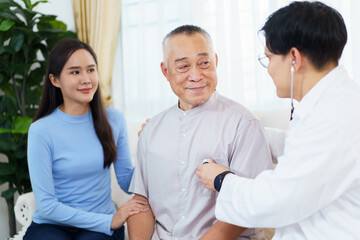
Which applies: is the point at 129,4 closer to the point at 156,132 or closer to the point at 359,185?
the point at 156,132

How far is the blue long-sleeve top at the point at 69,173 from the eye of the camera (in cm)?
171

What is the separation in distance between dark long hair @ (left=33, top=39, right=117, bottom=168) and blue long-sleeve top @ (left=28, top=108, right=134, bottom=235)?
0.11ft

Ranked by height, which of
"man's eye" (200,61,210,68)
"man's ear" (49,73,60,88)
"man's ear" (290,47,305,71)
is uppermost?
"man's ear" (290,47,305,71)

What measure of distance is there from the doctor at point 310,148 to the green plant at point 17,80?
2152 millimetres

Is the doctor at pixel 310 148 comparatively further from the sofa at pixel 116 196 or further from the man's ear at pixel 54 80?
the man's ear at pixel 54 80

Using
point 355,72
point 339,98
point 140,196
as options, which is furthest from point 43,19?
point 339,98

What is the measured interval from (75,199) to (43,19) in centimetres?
189

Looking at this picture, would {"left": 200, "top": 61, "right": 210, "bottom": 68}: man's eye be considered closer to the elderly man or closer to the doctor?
the elderly man

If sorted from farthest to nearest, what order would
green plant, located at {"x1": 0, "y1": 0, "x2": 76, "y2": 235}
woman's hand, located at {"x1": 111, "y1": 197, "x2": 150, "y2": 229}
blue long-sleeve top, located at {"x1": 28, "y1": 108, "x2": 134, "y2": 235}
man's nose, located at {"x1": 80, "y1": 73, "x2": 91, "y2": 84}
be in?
green plant, located at {"x1": 0, "y1": 0, "x2": 76, "y2": 235} → man's nose, located at {"x1": 80, "y1": 73, "x2": 91, "y2": 84} → blue long-sleeve top, located at {"x1": 28, "y1": 108, "x2": 134, "y2": 235} → woman's hand, located at {"x1": 111, "y1": 197, "x2": 150, "y2": 229}

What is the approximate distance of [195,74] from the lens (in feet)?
4.79

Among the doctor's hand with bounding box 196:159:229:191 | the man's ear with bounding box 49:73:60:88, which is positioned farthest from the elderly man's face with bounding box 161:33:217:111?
the man's ear with bounding box 49:73:60:88

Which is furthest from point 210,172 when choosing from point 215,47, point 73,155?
point 215,47

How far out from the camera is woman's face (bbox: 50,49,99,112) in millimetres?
1823

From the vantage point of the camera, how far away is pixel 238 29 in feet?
9.89
